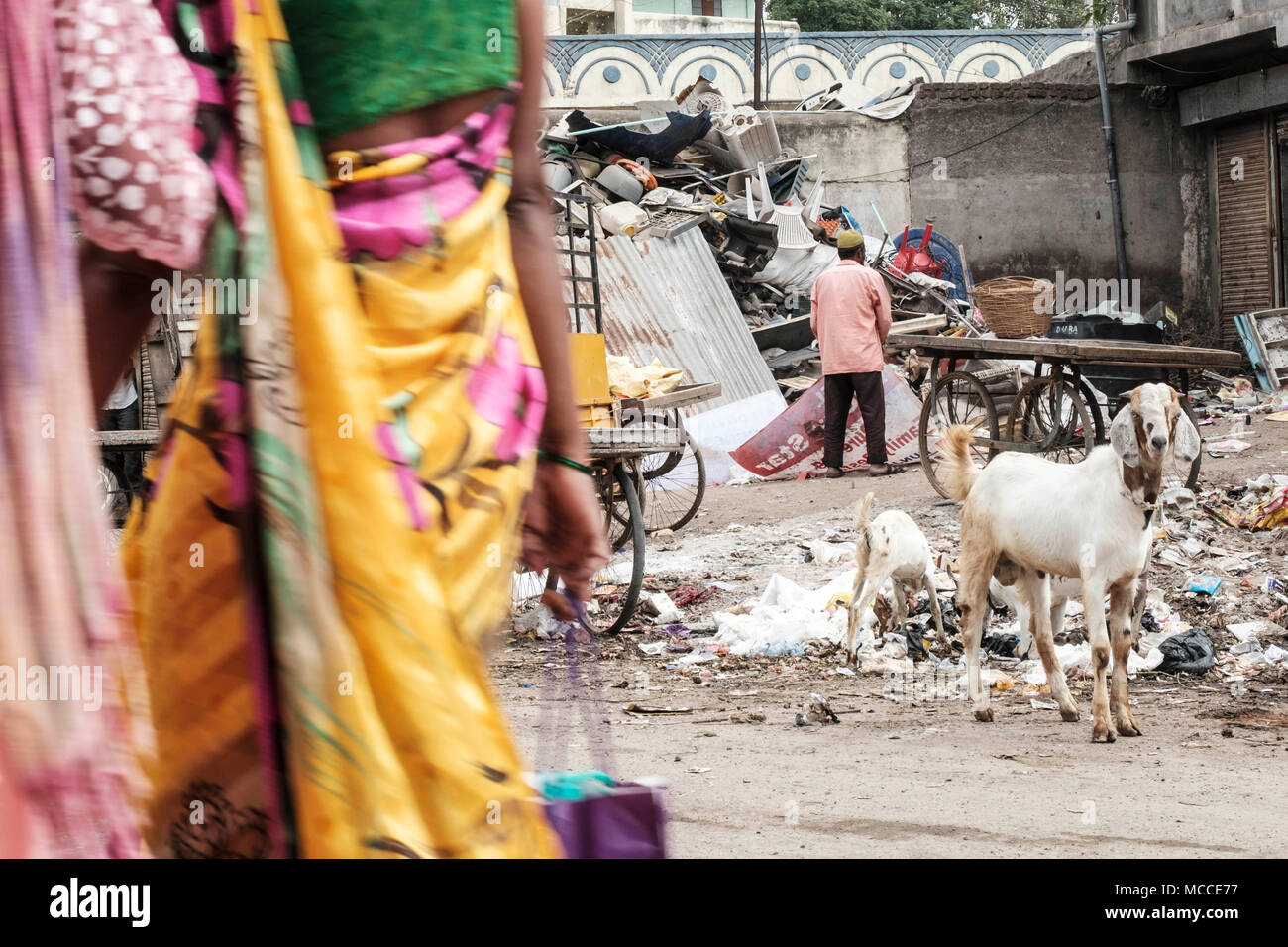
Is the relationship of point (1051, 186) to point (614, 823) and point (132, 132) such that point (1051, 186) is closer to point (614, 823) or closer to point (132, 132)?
point (614, 823)

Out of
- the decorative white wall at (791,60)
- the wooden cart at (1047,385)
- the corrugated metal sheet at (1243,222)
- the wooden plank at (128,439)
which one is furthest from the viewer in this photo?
the decorative white wall at (791,60)

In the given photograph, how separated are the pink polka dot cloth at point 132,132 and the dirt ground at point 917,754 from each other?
112 cm

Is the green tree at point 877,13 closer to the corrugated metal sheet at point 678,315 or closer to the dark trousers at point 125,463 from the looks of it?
the corrugated metal sheet at point 678,315

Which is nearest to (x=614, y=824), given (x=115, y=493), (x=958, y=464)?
(x=958, y=464)

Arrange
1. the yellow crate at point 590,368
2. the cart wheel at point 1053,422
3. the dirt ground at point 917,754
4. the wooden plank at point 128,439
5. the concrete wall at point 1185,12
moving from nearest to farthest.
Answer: the dirt ground at point 917,754, the wooden plank at point 128,439, the yellow crate at point 590,368, the cart wheel at point 1053,422, the concrete wall at point 1185,12

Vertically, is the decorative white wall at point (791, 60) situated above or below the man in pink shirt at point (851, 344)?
above

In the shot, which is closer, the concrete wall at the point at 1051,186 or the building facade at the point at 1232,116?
the building facade at the point at 1232,116

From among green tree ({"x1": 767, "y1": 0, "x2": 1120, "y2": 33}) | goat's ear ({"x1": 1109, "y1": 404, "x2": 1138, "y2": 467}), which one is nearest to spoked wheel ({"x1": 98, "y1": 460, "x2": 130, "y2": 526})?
goat's ear ({"x1": 1109, "y1": 404, "x2": 1138, "y2": 467})

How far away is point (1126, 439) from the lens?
589cm

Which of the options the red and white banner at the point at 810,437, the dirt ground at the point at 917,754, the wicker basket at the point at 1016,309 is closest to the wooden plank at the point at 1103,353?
the wicker basket at the point at 1016,309

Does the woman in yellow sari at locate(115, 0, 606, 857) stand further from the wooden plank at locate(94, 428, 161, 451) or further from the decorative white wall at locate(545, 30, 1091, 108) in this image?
the decorative white wall at locate(545, 30, 1091, 108)

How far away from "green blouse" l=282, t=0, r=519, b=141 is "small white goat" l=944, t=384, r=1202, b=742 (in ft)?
15.5

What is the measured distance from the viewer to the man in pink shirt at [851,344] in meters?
11.8

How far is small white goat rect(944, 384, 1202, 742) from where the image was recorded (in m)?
5.88
